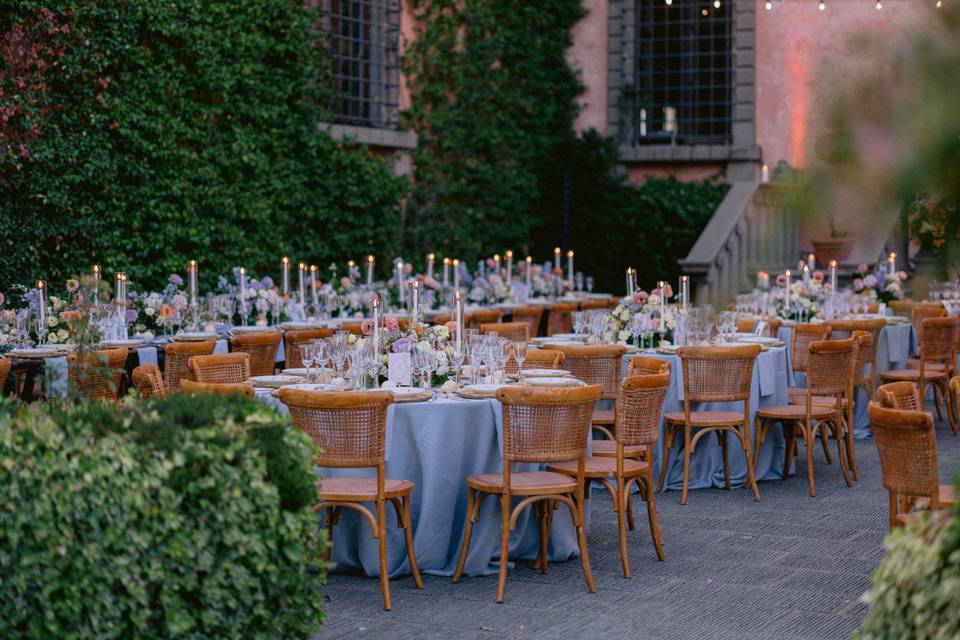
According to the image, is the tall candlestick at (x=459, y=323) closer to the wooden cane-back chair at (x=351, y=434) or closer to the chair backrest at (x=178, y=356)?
the wooden cane-back chair at (x=351, y=434)

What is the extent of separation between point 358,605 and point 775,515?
264 cm

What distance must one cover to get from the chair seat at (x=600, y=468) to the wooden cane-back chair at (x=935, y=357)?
4.22 metres

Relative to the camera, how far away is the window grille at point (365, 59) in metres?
14.2

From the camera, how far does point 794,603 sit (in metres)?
4.71

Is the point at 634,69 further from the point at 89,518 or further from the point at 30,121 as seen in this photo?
the point at 89,518

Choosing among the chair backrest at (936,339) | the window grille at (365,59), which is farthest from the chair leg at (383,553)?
the window grille at (365,59)

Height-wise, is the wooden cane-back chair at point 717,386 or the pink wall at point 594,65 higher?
the pink wall at point 594,65

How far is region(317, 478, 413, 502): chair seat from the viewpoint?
15.4ft

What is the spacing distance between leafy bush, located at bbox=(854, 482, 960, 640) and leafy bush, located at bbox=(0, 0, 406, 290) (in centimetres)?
903

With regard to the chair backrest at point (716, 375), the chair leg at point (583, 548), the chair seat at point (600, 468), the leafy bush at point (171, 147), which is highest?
the leafy bush at point (171, 147)

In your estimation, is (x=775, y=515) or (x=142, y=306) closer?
(x=775, y=515)

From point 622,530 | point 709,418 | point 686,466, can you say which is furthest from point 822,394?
point 622,530

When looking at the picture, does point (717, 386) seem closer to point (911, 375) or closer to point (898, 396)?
point (898, 396)

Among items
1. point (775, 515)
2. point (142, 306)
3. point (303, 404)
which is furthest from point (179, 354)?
point (775, 515)
